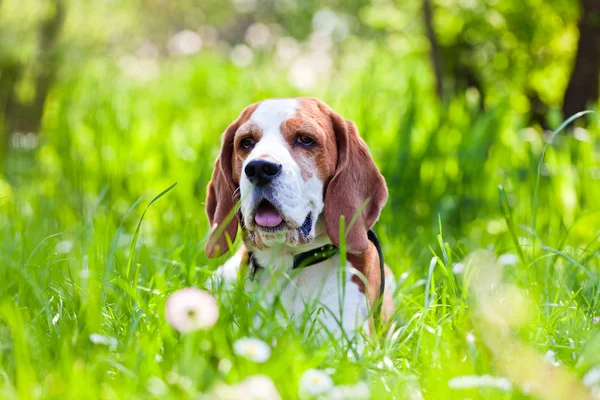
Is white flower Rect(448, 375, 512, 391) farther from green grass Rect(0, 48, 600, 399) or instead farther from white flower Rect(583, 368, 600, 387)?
white flower Rect(583, 368, 600, 387)

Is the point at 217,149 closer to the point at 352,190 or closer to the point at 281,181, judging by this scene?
the point at 352,190

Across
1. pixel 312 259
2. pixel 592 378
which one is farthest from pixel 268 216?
pixel 592 378

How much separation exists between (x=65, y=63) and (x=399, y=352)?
549cm

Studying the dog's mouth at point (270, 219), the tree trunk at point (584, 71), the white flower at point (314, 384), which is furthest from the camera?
the tree trunk at point (584, 71)

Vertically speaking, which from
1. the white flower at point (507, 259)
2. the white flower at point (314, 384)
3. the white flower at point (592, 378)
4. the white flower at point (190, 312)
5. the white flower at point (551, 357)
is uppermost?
the white flower at point (190, 312)

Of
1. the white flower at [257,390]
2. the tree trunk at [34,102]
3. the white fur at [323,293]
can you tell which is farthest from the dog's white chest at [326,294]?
the tree trunk at [34,102]

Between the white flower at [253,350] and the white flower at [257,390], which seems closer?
the white flower at [257,390]

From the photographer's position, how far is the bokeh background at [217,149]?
7.48 ft

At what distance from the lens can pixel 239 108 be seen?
6.80 metres

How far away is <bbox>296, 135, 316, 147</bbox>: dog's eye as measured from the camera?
289 cm

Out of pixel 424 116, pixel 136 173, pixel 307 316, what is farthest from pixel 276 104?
pixel 424 116

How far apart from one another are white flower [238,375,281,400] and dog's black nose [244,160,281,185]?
3.63 feet

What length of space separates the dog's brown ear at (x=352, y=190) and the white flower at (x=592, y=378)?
1.06 meters

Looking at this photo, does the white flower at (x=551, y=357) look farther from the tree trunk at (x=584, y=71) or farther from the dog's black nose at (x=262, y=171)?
the tree trunk at (x=584, y=71)
